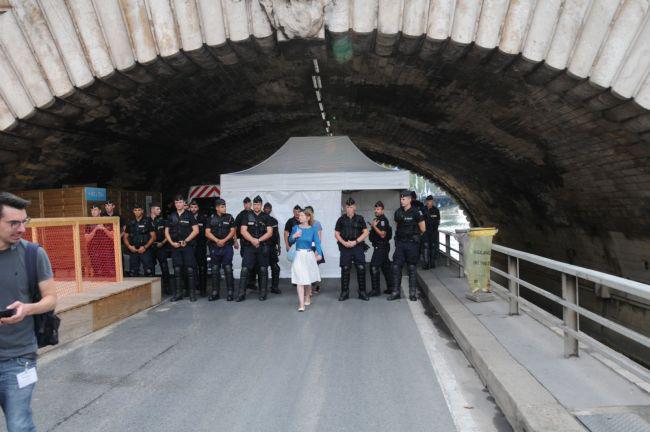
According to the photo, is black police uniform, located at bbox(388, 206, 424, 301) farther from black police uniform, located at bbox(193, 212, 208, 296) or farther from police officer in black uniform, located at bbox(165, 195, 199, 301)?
black police uniform, located at bbox(193, 212, 208, 296)

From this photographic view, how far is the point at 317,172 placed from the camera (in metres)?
11.9

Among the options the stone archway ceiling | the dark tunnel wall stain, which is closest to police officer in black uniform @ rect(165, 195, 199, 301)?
the dark tunnel wall stain

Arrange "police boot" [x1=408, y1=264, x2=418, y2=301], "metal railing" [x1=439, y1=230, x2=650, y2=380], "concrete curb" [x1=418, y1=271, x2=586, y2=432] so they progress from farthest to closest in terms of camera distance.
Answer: "police boot" [x1=408, y1=264, x2=418, y2=301]
"metal railing" [x1=439, y1=230, x2=650, y2=380]
"concrete curb" [x1=418, y1=271, x2=586, y2=432]

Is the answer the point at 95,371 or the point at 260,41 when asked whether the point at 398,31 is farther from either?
the point at 95,371

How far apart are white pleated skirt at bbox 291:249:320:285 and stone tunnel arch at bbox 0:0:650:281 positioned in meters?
3.75

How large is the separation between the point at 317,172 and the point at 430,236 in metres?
3.35

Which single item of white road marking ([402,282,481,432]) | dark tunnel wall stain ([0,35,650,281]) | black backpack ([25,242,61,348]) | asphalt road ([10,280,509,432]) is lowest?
white road marking ([402,282,481,432])

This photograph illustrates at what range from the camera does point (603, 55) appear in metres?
7.07

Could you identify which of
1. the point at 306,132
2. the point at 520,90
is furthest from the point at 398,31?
the point at 306,132

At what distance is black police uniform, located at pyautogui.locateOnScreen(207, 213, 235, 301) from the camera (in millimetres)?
9625

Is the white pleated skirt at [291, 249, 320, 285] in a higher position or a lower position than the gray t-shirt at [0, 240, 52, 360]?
lower

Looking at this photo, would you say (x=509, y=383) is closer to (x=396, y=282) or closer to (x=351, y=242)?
(x=396, y=282)

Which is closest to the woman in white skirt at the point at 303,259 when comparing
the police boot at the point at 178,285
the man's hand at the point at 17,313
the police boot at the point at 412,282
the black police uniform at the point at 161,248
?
the police boot at the point at 412,282

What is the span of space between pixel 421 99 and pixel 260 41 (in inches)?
207
